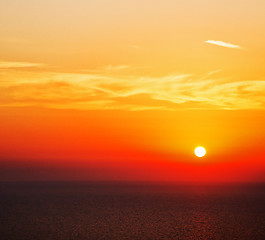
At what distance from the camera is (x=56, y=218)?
434ft

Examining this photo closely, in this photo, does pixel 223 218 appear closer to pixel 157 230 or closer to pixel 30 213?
pixel 157 230

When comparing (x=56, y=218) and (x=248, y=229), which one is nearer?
(x=248, y=229)

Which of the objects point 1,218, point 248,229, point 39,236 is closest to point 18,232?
point 39,236

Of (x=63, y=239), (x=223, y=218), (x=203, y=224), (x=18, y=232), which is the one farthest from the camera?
(x=223, y=218)

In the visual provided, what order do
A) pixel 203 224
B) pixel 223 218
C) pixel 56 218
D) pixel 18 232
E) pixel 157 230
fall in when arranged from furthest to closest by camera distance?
1. pixel 223 218
2. pixel 56 218
3. pixel 203 224
4. pixel 157 230
5. pixel 18 232

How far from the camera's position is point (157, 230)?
10969 cm

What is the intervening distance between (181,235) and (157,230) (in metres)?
8.69

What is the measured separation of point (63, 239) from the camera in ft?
299

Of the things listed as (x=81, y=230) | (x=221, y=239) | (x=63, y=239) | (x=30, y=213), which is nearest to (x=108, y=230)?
(x=81, y=230)

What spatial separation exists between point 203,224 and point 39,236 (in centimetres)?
5298

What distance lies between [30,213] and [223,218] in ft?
233

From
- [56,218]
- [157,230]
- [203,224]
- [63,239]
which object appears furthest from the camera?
[56,218]

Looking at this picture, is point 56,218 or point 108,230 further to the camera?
point 56,218

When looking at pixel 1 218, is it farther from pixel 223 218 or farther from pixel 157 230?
pixel 223 218
